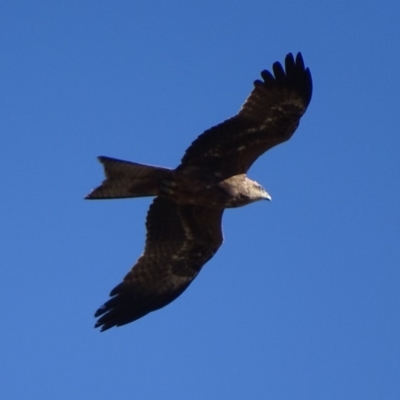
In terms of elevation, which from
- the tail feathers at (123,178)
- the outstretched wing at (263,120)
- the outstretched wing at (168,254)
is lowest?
the outstretched wing at (168,254)

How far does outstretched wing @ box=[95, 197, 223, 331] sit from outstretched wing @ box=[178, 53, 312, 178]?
0.78m

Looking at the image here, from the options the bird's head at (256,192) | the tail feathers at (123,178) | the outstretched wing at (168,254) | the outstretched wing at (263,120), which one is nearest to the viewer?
the tail feathers at (123,178)

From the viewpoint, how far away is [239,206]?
13.1 m

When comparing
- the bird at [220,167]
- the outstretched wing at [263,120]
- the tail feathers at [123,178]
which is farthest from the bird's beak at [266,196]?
the tail feathers at [123,178]

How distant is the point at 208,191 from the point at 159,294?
1355mm

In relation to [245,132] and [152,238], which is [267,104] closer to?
[245,132]

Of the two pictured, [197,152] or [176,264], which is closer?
[197,152]

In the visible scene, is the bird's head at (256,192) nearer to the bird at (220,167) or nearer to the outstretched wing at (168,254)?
the bird at (220,167)

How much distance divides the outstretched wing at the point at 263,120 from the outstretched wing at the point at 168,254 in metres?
0.78

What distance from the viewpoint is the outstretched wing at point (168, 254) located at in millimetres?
13398

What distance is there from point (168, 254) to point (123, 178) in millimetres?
1500

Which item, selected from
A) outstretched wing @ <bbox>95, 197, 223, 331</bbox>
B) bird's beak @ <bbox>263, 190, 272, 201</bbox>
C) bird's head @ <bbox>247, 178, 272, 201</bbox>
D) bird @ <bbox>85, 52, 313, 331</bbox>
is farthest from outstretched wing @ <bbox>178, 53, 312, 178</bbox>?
outstretched wing @ <bbox>95, 197, 223, 331</bbox>

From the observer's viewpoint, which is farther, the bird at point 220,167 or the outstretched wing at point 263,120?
the outstretched wing at point 263,120

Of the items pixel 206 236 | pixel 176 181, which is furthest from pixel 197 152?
pixel 206 236
